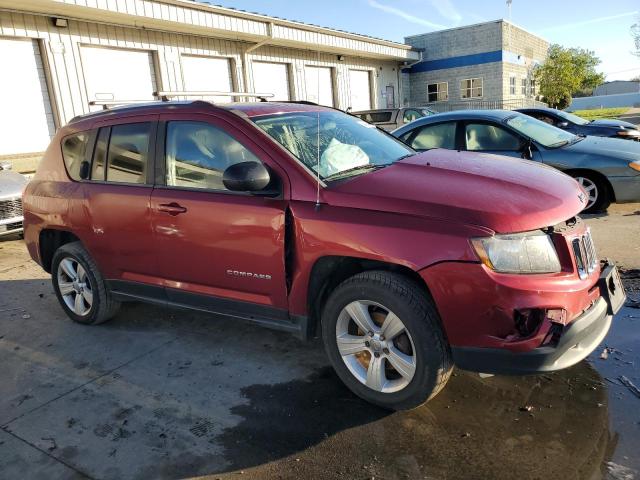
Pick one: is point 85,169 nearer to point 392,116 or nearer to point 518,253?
point 518,253

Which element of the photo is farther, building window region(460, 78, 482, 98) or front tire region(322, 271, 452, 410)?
building window region(460, 78, 482, 98)

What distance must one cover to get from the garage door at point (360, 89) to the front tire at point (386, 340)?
1967 centimetres

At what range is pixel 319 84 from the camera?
782 inches

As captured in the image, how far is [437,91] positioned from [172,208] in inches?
1086

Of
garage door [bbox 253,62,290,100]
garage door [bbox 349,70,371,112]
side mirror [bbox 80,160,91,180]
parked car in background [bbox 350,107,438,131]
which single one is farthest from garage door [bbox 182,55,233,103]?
side mirror [bbox 80,160,91,180]

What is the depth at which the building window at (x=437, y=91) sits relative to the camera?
2880cm

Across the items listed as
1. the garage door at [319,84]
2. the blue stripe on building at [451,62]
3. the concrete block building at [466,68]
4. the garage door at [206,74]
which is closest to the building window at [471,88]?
the concrete block building at [466,68]

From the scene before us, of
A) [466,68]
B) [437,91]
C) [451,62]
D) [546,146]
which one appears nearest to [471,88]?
[466,68]

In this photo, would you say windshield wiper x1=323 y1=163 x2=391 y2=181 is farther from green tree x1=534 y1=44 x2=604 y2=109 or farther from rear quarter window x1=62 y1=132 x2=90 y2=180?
green tree x1=534 y1=44 x2=604 y2=109

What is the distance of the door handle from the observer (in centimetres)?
354

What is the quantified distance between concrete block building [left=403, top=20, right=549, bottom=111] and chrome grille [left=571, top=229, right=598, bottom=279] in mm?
25983

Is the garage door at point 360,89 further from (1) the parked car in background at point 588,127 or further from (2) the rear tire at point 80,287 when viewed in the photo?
(2) the rear tire at point 80,287

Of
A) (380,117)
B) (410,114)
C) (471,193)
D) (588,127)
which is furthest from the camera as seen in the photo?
(380,117)

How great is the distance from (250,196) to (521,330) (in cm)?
175
